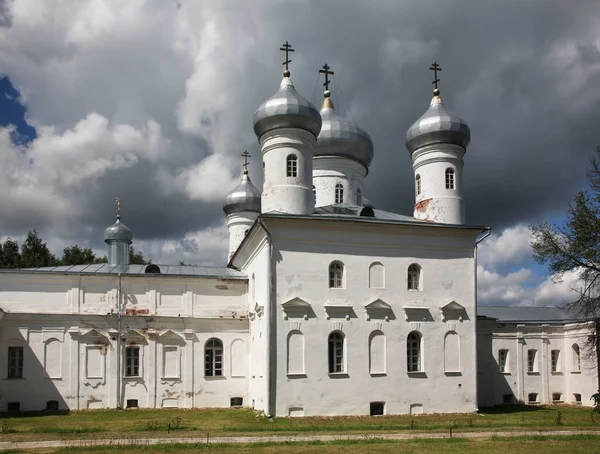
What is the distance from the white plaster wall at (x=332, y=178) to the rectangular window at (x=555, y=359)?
11.6 meters

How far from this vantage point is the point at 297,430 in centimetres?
1628

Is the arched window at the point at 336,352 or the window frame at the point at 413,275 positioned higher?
the window frame at the point at 413,275

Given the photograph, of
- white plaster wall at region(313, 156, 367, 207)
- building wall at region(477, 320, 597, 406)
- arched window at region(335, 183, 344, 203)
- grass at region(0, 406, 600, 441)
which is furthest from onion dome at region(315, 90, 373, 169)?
grass at region(0, 406, 600, 441)

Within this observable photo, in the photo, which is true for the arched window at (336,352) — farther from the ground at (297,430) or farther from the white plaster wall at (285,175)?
the white plaster wall at (285,175)

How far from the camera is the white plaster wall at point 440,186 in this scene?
25011 millimetres

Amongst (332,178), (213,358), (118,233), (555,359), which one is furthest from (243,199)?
(555,359)

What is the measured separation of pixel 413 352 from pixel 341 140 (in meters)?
10.7

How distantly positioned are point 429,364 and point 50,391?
14233 mm

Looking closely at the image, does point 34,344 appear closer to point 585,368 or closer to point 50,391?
point 50,391

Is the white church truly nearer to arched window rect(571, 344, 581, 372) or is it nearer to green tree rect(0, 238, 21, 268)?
arched window rect(571, 344, 581, 372)

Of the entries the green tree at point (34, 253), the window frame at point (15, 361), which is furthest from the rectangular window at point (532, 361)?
the green tree at point (34, 253)

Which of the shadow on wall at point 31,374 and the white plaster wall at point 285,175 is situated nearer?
the white plaster wall at point 285,175

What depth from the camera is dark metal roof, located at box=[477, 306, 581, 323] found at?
3178cm

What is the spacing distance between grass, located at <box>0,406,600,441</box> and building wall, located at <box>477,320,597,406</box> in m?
2.44
